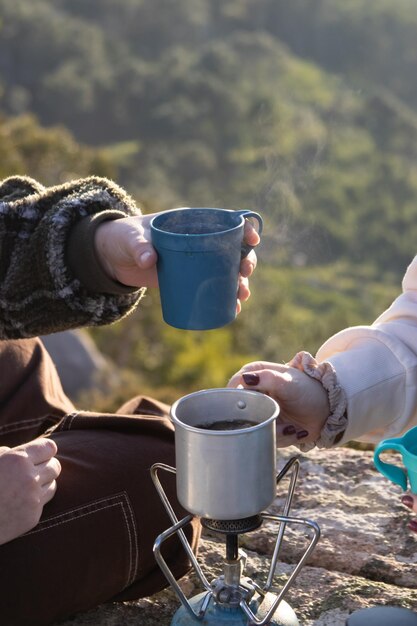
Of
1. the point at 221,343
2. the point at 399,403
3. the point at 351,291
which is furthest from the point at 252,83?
the point at 399,403

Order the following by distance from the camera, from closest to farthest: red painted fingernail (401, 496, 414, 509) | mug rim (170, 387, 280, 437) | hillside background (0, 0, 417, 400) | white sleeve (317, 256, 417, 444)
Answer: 1. mug rim (170, 387, 280, 437)
2. red painted fingernail (401, 496, 414, 509)
3. white sleeve (317, 256, 417, 444)
4. hillside background (0, 0, 417, 400)

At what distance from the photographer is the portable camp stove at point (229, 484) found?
1.27 m

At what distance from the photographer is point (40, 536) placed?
1625 mm

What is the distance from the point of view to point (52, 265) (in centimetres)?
189

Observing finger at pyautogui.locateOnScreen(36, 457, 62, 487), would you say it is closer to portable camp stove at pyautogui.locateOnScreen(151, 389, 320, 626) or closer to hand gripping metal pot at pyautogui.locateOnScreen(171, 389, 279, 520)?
portable camp stove at pyautogui.locateOnScreen(151, 389, 320, 626)

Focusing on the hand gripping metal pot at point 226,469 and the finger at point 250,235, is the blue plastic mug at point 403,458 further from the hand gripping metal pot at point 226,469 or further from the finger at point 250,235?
the finger at point 250,235

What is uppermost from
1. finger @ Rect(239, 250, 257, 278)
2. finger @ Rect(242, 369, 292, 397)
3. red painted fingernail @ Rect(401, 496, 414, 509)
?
finger @ Rect(239, 250, 257, 278)

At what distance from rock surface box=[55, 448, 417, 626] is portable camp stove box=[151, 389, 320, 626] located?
1.05 feet

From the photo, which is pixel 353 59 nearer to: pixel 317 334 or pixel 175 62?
pixel 175 62

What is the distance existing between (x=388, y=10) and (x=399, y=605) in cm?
4020

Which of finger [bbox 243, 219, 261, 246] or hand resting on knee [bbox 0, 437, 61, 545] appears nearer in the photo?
hand resting on knee [bbox 0, 437, 61, 545]

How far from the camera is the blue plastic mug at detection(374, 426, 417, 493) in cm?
131

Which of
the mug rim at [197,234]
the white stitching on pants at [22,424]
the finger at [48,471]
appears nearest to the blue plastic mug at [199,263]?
the mug rim at [197,234]

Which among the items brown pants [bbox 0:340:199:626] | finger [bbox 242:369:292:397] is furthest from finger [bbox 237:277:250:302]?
brown pants [bbox 0:340:199:626]
